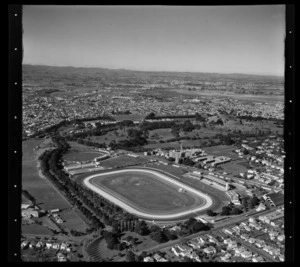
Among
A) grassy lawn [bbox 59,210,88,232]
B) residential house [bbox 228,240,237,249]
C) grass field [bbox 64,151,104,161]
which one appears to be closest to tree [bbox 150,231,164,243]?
residential house [bbox 228,240,237,249]

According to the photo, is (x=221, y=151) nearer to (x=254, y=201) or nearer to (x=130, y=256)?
(x=254, y=201)

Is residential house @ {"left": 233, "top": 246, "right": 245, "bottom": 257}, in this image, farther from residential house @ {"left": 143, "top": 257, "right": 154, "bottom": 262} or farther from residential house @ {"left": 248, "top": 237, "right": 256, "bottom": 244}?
residential house @ {"left": 143, "top": 257, "right": 154, "bottom": 262}

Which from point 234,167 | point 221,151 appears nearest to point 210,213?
point 234,167

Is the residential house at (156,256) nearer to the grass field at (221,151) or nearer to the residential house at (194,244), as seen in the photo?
the residential house at (194,244)

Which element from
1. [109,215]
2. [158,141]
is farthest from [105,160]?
[109,215]

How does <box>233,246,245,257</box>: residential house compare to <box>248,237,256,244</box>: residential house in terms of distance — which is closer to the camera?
<box>233,246,245,257</box>: residential house

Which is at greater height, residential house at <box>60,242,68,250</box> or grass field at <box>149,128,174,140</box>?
grass field at <box>149,128,174,140</box>

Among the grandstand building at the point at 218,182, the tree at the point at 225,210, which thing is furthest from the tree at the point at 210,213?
the grandstand building at the point at 218,182
